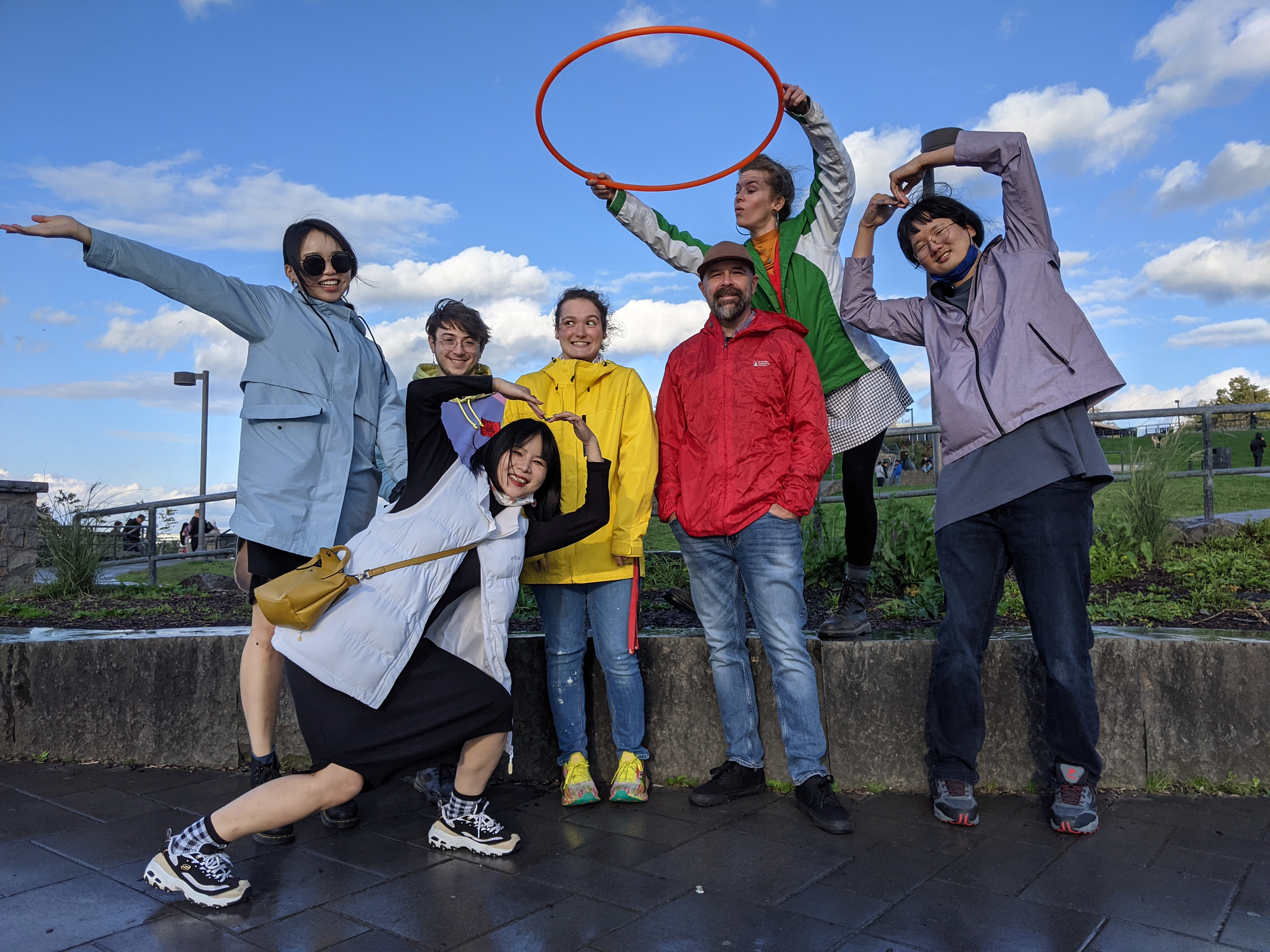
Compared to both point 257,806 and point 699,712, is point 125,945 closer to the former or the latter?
point 257,806

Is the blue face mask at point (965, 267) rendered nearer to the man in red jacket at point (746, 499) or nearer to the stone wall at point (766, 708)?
the man in red jacket at point (746, 499)

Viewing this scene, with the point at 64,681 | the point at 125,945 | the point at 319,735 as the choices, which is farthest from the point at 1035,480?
the point at 64,681

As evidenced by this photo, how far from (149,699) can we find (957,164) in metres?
4.39

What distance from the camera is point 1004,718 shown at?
373 cm

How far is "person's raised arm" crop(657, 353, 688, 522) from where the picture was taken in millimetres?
3799

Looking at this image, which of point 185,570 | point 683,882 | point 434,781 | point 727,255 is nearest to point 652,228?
Result: point 727,255

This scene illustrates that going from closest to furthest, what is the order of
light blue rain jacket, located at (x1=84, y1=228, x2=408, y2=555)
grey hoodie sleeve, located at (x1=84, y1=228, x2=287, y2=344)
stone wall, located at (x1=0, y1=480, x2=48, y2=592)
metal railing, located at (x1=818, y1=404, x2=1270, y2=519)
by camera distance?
grey hoodie sleeve, located at (x1=84, y1=228, x2=287, y2=344), light blue rain jacket, located at (x1=84, y1=228, x2=408, y2=555), metal railing, located at (x1=818, y1=404, x2=1270, y2=519), stone wall, located at (x1=0, y1=480, x2=48, y2=592)

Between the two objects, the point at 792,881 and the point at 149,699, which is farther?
the point at 149,699

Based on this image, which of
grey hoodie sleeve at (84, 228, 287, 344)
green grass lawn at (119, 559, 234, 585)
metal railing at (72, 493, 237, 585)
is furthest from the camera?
green grass lawn at (119, 559, 234, 585)

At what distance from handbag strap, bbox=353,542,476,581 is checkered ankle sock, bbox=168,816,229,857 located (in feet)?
2.87

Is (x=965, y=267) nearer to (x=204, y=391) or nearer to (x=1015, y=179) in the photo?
(x=1015, y=179)

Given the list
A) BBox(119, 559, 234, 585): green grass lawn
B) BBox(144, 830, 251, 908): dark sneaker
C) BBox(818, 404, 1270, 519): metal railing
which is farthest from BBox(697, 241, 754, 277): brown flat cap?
BBox(119, 559, 234, 585): green grass lawn

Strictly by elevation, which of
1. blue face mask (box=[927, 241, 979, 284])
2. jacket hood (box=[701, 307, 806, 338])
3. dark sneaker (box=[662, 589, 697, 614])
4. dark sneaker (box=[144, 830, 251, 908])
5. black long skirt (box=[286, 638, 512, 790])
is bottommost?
dark sneaker (box=[144, 830, 251, 908])

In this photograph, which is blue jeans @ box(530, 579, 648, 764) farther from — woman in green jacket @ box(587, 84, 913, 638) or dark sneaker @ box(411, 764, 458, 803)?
woman in green jacket @ box(587, 84, 913, 638)
